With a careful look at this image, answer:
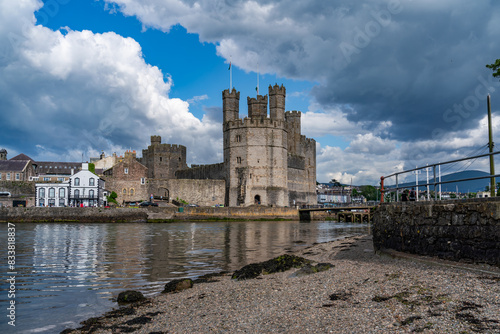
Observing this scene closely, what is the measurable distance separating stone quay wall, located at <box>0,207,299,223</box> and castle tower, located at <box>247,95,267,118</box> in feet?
54.8

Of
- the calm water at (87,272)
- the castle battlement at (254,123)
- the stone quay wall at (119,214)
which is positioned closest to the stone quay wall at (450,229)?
the calm water at (87,272)

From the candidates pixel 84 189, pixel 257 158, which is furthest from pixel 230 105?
pixel 84 189

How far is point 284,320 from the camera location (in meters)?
5.98

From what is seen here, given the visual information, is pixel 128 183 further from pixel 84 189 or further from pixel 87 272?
A: pixel 87 272

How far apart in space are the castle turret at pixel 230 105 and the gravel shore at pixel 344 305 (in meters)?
53.7

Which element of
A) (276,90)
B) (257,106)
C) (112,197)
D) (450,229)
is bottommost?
(450,229)

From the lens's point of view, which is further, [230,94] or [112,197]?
[230,94]

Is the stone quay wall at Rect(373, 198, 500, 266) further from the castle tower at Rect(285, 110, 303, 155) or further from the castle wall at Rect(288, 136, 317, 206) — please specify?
the castle tower at Rect(285, 110, 303, 155)

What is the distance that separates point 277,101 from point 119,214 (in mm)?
29195

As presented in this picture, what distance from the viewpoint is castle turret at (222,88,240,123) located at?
203 feet

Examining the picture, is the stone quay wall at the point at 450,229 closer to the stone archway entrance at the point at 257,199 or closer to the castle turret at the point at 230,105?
the stone archway entrance at the point at 257,199

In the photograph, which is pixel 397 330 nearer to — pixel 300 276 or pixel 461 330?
pixel 461 330

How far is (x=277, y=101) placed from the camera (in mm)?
62531

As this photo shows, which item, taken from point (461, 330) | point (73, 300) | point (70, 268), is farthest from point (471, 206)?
point (70, 268)
